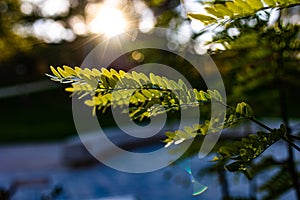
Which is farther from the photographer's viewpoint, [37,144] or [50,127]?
[50,127]

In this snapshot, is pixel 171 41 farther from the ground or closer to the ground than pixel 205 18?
farther from the ground

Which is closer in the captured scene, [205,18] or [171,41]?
[205,18]

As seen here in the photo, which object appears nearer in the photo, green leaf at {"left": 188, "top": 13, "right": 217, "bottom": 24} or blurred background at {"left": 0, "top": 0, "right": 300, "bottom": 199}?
green leaf at {"left": 188, "top": 13, "right": 217, "bottom": 24}

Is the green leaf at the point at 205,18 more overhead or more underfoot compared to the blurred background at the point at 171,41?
more underfoot

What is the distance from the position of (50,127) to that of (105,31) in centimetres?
849

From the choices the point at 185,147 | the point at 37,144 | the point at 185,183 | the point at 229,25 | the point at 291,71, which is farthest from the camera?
the point at 37,144

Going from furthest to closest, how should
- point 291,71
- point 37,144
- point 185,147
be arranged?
point 37,144 → point 291,71 → point 185,147

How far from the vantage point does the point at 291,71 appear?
1117 mm

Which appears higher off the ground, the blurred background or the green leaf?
the blurred background

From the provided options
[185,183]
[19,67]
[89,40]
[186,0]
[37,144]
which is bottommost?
[185,183]

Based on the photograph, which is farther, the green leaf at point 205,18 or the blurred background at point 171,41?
the blurred background at point 171,41

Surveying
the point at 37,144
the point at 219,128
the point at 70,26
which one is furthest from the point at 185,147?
the point at 37,144

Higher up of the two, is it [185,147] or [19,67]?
[19,67]

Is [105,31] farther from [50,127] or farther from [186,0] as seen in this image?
[50,127]
